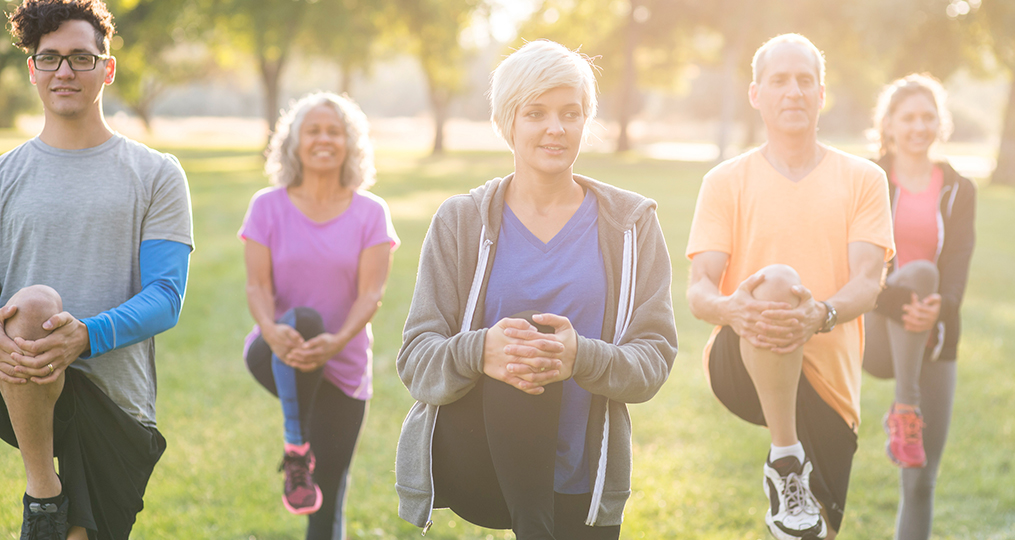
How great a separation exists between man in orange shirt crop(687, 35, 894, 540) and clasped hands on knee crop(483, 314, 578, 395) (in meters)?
0.88

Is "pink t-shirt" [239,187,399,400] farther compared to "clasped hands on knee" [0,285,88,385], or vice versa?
"pink t-shirt" [239,187,399,400]

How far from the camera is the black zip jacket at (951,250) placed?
13.7 feet

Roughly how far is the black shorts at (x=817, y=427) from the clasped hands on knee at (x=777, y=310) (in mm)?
335

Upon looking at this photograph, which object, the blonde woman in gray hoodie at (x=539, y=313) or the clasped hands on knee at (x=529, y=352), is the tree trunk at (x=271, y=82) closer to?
the blonde woman in gray hoodie at (x=539, y=313)

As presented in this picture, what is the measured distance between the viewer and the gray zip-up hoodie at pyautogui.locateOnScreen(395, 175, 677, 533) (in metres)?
2.68

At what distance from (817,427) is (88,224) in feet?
9.76

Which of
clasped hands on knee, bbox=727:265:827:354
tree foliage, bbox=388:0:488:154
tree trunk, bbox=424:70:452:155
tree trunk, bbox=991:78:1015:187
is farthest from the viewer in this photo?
tree trunk, bbox=424:70:452:155

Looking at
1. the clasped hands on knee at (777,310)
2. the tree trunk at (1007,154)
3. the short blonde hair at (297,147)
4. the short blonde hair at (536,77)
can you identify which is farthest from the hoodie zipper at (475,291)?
the tree trunk at (1007,154)

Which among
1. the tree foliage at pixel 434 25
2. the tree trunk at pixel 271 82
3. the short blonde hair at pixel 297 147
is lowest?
the short blonde hair at pixel 297 147

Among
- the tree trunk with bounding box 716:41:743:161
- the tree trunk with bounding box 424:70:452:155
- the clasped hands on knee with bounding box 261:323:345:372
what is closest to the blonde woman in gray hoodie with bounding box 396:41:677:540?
the clasped hands on knee with bounding box 261:323:345:372

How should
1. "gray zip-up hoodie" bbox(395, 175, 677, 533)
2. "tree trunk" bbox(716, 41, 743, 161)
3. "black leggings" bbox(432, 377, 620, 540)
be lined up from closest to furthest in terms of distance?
"black leggings" bbox(432, 377, 620, 540) → "gray zip-up hoodie" bbox(395, 175, 677, 533) → "tree trunk" bbox(716, 41, 743, 161)

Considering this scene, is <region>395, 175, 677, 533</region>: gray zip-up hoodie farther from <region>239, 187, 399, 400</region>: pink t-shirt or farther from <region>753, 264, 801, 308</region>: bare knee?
<region>239, 187, 399, 400</region>: pink t-shirt

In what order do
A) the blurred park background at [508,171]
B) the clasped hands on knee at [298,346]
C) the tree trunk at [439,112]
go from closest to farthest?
the clasped hands on knee at [298,346], the blurred park background at [508,171], the tree trunk at [439,112]

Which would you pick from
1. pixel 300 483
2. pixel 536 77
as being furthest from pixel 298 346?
pixel 536 77
